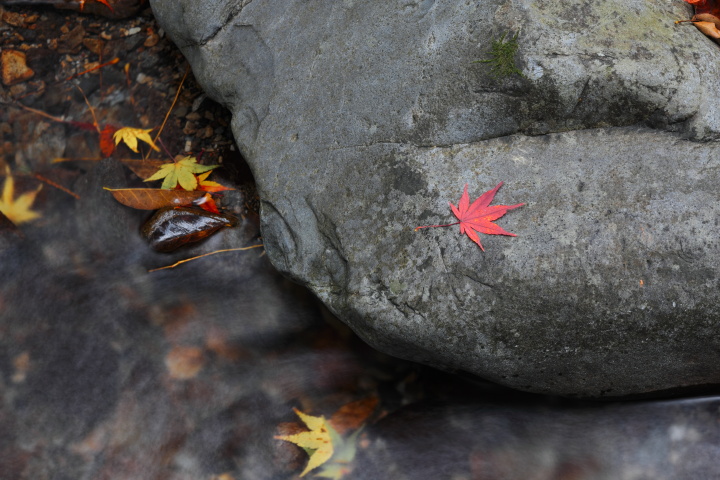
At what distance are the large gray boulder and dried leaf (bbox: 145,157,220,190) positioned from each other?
759 millimetres

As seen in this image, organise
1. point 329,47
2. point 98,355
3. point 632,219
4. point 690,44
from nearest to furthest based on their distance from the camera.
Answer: point 632,219, point 690,44, point 329,47, point 98,355

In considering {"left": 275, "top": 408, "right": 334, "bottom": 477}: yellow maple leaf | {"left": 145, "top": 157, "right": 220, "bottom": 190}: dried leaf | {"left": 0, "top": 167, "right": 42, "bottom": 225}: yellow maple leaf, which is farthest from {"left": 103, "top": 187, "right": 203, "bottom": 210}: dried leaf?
{"left": 275, "top": 408, "right": 334, "bottom": 477}: yellow maple leaf

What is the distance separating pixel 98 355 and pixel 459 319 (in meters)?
1.71

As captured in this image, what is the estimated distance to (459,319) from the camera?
2025 mm

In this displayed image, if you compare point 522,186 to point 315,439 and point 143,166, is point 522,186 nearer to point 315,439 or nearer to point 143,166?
point 315,439

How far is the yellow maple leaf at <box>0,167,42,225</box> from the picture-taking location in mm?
2910

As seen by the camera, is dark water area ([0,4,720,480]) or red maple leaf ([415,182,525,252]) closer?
red maple leaf ([415,182,525,252])

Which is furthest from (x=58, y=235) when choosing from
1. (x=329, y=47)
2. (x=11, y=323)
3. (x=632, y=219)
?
(x=632, y=219)

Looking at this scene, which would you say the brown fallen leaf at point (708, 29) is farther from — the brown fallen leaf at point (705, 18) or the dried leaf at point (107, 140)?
the dried leaf at point (107, 140)

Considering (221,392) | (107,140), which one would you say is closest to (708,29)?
(221,392)

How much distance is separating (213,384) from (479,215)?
144 cm

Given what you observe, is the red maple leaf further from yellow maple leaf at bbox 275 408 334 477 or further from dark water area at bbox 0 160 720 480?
yellow maple leaf at bbox 275 408 334 477

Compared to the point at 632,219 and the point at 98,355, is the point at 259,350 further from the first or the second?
the point at 632,219

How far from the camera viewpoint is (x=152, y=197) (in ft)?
9.47
